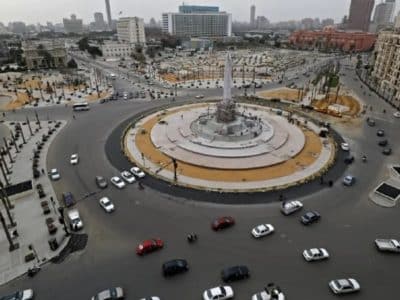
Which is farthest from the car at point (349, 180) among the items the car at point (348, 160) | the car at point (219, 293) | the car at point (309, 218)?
the car at point (219, 293)

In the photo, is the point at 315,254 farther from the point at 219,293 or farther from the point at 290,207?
the point at 219,293

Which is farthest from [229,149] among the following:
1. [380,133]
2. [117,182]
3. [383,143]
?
[380,133]

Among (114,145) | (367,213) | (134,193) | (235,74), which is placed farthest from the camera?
(235,74)

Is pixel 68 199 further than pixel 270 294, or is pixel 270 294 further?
pixel 68 199

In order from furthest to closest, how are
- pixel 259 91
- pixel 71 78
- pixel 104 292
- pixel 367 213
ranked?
1. pixel 71 78
2. pixel 259 91
3. pixel 367 213
4. pixel 104 292

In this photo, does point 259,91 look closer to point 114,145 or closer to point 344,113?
point 344,113

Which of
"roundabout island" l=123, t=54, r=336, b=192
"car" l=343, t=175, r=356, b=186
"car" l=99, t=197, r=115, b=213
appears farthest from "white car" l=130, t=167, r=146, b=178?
"car" l=343, t=175, r=356, b=186

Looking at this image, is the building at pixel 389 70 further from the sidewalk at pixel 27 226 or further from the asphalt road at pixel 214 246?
the sidewalk at pixel 27 226

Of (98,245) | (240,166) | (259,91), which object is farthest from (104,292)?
(259,91)

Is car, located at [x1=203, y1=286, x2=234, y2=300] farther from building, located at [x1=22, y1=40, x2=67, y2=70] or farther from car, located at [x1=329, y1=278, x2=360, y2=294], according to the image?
building, located at [x1=22, y1=40, x2=67, y2=70]
